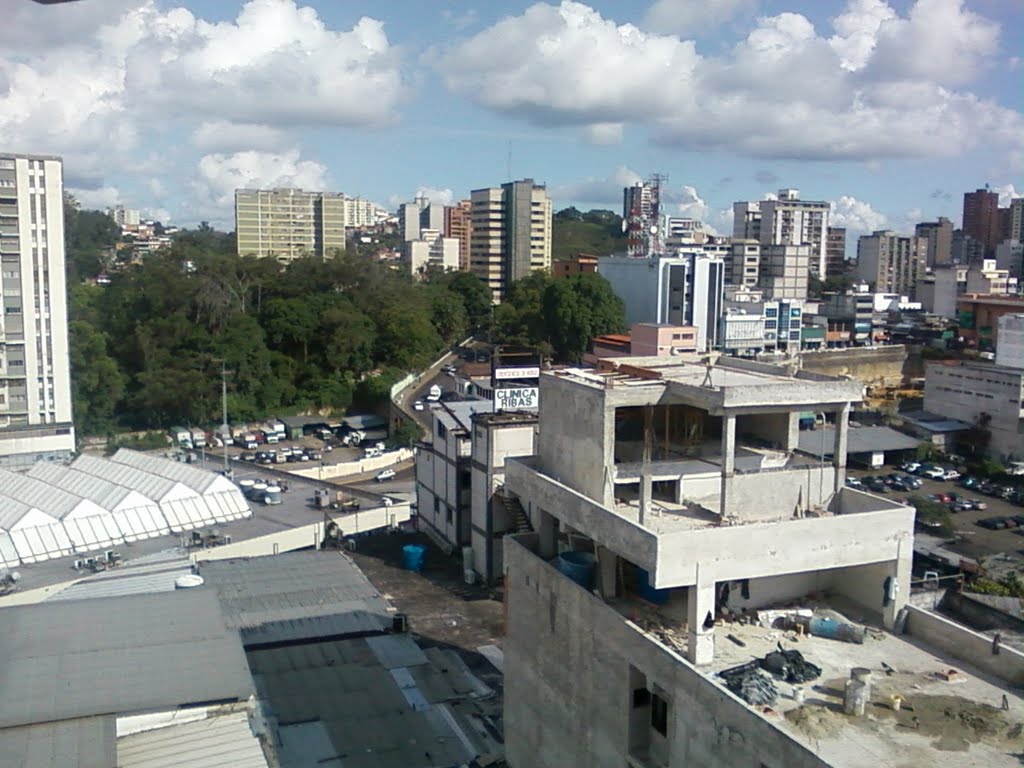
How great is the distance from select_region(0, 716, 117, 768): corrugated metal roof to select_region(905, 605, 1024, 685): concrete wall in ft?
19.8

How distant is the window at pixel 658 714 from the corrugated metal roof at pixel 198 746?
9.65 feet

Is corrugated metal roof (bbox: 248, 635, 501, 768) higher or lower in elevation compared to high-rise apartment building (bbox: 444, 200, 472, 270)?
lower

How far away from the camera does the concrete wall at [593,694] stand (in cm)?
555

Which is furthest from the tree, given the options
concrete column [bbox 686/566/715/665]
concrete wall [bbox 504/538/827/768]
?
concrete column [bbox 686/566/715/665]

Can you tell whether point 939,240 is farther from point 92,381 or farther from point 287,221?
point 92,381

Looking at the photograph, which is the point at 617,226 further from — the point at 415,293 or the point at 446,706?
the point at 446,706

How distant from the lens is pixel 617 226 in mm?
90062

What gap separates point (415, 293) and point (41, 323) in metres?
18.6

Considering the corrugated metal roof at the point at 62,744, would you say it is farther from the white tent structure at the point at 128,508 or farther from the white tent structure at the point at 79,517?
the white tent structure at the point at 128,508

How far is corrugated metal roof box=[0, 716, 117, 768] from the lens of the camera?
22.5 ft

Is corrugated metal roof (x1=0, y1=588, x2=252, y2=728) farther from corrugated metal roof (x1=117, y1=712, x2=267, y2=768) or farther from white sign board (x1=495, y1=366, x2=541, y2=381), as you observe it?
white sign board (x1=495, y1=366, x2=541, y2=381)

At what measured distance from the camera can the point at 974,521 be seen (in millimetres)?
22672

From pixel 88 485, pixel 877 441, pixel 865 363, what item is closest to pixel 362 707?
pixel 88 485

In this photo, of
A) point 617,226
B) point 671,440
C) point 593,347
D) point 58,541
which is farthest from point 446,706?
point 617,226
